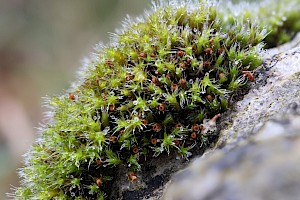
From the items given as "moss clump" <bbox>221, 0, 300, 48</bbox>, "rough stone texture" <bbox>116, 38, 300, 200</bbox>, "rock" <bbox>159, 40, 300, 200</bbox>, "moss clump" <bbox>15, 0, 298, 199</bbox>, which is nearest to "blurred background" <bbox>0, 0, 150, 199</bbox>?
"moss clump" <bbox>221, 0, 300, 48</bbox>

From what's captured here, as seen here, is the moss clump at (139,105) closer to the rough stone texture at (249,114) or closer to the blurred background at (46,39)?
the rough stone texture at (249,114)

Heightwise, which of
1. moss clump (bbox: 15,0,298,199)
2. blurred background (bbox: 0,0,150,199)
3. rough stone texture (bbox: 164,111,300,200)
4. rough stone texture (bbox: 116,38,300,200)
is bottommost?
rough stone texture (bbox: 164,111,300,200)

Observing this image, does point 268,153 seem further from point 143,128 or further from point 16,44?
point 16,44

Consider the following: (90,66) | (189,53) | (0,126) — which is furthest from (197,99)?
(0,126)

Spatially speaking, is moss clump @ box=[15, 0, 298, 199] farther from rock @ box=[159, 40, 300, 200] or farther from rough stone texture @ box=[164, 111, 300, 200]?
rough stone texture @ box=[164, 111, 300, 200]

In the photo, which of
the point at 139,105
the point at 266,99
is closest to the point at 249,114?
the point at 266,99

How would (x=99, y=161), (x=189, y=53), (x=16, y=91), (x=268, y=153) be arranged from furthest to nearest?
(x=16, y=91) < (x=189, y=53) < (x=99, y=161) < (x=268, y=153)

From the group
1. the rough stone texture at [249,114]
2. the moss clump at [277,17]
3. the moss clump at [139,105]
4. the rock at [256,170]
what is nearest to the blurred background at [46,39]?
the moss clump at [277,17]
